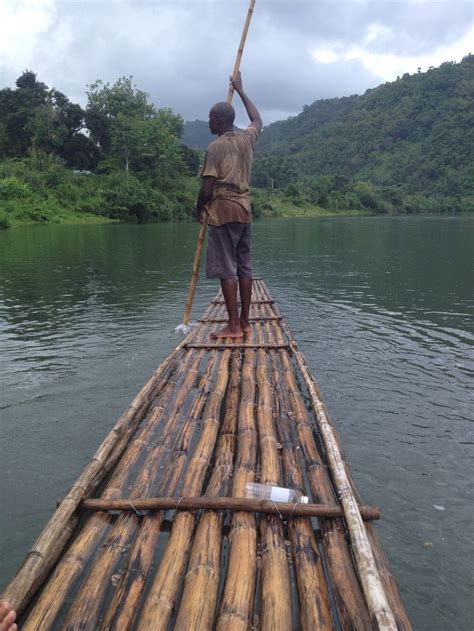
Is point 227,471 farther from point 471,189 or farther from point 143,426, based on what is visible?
point 471,189

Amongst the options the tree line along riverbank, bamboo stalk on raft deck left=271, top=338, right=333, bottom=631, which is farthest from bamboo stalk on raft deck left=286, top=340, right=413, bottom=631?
the tree line along riverbank

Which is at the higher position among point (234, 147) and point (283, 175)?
point (283, 175)

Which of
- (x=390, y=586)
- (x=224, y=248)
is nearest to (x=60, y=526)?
(x=390, y=586)

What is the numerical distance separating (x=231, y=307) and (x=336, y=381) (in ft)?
5.15

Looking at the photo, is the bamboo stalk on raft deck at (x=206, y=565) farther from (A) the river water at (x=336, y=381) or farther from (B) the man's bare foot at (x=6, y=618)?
(A) the river water at (x=336, y=381)

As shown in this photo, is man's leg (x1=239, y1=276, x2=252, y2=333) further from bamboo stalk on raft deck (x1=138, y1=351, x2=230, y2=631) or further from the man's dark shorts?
bamboo stalk on raft deck (x1=138, y1=351, x2=230, y2=631)

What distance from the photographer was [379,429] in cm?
453

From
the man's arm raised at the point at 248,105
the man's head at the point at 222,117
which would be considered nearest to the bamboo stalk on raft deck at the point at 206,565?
the man's head at the point at 222,117

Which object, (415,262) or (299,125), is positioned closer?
(415,262)

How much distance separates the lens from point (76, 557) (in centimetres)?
237

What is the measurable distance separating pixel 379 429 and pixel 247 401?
133cm

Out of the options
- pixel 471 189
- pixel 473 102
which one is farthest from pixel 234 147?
pixel 473 102

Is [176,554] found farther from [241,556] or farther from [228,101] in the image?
[228,101]

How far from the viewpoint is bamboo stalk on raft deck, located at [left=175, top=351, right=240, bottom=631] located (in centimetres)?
202
